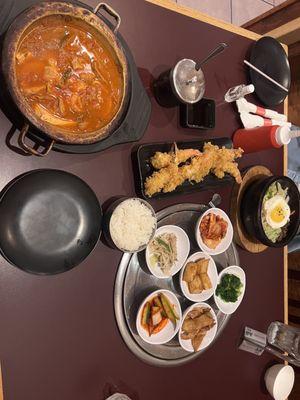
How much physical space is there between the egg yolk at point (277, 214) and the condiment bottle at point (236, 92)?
29.1 inches

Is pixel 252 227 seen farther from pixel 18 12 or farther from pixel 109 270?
pixel 18 12

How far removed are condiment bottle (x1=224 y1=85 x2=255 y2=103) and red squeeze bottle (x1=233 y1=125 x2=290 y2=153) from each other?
8.2 inches

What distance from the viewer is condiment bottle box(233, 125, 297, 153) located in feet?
6.86

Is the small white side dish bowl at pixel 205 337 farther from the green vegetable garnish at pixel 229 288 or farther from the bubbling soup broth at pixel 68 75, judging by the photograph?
the bubbling soup broth at pixel 68 75

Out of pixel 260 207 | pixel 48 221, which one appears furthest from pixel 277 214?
pixel 48 221

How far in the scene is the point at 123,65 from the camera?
161 cm

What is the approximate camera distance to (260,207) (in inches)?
85.7

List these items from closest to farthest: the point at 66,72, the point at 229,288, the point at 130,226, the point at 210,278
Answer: the point at 66,72 → the point at 130,226 → the point at 210,278 → the point at 229,288

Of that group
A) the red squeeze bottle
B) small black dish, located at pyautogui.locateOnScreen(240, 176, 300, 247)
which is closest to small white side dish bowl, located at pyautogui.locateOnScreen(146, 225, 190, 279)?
small black dish, located at pyautogui.locateOnScreen(240, 176, 300, 247)

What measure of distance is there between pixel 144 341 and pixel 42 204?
0.94 meters

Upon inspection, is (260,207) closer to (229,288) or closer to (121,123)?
(229,288)

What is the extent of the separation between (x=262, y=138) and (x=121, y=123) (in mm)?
955

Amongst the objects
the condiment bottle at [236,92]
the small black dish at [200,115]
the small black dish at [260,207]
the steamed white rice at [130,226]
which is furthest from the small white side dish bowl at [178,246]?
the condiment bottle at [236,92]

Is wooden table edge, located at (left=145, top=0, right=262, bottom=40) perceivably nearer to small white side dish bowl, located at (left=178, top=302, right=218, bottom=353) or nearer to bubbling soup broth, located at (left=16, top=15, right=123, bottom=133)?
bubbling soup broth, located at (left=16, top=15, right=123, bottom=133)
